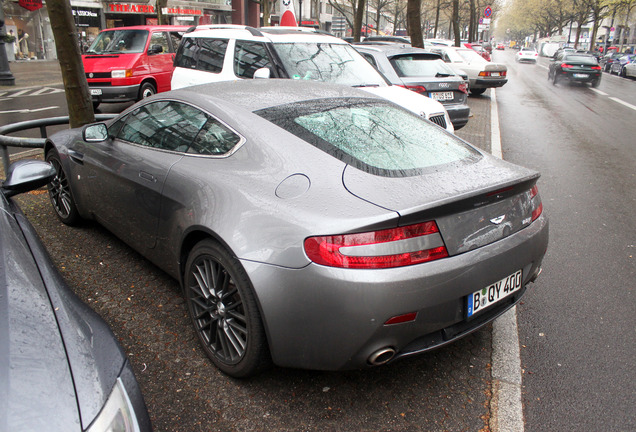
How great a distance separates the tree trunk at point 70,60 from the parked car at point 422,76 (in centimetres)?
495

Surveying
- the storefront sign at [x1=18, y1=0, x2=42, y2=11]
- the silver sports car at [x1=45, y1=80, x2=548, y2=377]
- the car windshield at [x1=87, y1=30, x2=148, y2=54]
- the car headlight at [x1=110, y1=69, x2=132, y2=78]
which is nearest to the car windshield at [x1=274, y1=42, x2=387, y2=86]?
the silver sports car at [x1=45, y1=80, x2=548, y2=377]

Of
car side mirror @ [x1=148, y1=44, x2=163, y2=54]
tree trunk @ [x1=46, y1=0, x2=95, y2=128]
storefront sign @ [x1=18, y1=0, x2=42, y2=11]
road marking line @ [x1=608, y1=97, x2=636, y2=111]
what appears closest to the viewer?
tree trunk @ [x1=46, y1=0, x2=95, y2=128]

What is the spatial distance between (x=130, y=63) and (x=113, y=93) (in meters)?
0.80

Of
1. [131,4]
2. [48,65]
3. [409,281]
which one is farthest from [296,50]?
[131,4]

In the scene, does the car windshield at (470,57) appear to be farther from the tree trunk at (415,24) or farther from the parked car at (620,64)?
the parked car at (620,64)

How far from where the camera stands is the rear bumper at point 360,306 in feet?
7.32

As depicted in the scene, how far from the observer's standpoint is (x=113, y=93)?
461 inches

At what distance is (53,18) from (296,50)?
3.06 metres

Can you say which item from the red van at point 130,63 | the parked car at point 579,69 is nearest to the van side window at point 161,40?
the red van at point 130,63

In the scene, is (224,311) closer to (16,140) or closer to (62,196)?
(62,196)

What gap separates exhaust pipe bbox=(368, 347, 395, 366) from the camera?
2.35 metres

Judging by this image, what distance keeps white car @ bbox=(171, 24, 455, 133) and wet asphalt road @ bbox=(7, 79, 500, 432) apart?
3997 millimetres

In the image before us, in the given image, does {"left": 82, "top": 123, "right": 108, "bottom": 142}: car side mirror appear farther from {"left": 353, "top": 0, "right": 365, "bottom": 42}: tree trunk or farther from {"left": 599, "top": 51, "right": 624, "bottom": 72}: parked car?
{"left": 599, "top": 51, "right": 624, "bottom": 72}: parked car

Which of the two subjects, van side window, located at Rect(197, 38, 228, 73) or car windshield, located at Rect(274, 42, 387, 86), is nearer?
car windshield, located at Rect(274, 42, 387, 86)
